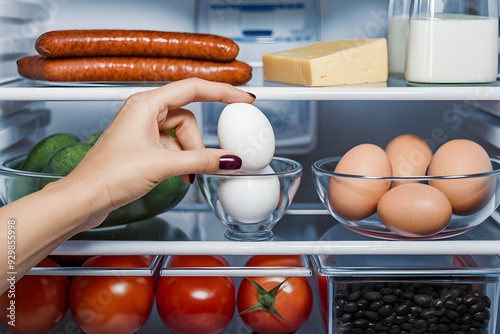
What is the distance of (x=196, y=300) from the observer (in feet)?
4.14

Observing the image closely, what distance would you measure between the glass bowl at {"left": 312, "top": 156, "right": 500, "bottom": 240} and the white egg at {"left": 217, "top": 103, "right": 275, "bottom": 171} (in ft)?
0.43

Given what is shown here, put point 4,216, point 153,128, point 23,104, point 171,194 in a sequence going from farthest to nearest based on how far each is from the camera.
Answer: point 23,104
point 171,194
point 153,128
point 4,216

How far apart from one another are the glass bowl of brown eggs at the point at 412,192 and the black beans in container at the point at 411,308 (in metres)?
0.10

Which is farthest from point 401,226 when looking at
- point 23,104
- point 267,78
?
point 23,104

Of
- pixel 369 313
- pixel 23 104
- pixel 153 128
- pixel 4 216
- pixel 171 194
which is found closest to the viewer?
pixel 4 216

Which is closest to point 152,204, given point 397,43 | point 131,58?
point 131,58

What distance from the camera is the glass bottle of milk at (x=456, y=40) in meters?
1.19

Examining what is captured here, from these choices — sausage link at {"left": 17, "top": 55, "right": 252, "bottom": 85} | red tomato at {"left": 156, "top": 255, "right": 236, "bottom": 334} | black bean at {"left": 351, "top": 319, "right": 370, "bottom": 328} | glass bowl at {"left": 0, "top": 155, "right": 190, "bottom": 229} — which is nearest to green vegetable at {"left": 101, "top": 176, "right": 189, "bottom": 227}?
glass bowl at {"left": 0, "top": 155, "right": 190, "bottom": 229}

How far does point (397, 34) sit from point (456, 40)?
0.21 m

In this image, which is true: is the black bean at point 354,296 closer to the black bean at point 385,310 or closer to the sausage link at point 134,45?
the black bean at point 385,310

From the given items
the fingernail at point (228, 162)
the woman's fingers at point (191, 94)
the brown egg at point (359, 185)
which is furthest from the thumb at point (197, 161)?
the brown egg at point (359, 185)

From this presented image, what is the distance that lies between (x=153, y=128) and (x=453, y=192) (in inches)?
20.0

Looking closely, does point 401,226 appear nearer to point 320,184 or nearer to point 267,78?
point 320,184

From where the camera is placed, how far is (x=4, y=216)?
0.94m
